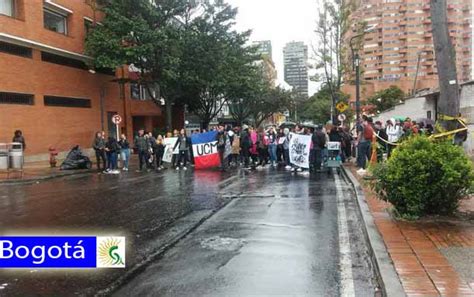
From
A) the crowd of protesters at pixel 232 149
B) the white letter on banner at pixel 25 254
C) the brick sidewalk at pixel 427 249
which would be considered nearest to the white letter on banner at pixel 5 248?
the white letter on banner at pixel 25 254

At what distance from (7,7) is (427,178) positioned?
26455 mm

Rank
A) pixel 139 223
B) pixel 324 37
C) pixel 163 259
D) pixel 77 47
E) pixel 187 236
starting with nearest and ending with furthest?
pixel 163 259, pixel 187 236, pixel 139 223, pixel 77 47, pixel 324 37

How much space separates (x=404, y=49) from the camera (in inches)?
4077

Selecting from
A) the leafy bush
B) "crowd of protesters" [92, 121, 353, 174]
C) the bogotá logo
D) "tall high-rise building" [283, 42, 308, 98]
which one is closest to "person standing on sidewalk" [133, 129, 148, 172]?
"crowd of protesters" [92, 121, 353, 174]

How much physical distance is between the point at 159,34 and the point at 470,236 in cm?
2693

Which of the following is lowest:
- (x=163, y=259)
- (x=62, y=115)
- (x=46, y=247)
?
(x=163, y=259)

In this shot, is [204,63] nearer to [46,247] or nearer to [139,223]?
[139,223]

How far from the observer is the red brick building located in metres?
27.5

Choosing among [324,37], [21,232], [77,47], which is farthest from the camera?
[324,37]

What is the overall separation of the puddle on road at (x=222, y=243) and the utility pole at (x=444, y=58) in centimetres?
437

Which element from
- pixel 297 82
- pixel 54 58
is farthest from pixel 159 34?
pixel 297 82

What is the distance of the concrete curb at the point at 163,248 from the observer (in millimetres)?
5555

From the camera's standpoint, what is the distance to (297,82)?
5891 inches

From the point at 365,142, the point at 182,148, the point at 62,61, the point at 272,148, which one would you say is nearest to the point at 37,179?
the point at 182,148
